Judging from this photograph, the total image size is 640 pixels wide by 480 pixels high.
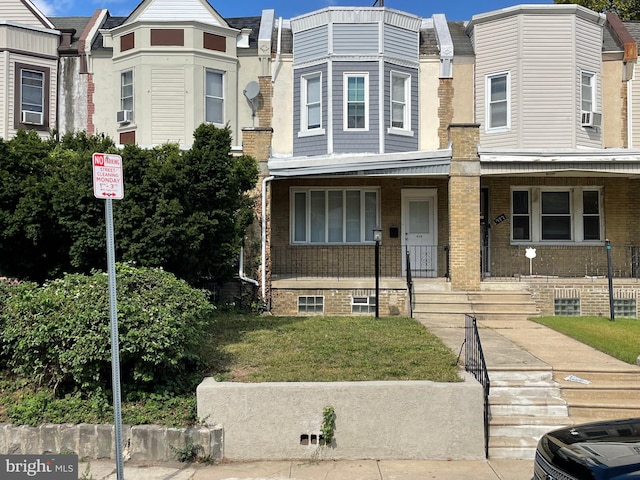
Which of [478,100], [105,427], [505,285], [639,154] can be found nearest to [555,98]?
[478,100]

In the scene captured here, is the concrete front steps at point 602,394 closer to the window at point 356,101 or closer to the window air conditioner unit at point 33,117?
the window at point 356,101

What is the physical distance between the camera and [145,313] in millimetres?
7043

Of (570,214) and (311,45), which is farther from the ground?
(311,45)

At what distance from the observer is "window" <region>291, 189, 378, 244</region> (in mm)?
17094

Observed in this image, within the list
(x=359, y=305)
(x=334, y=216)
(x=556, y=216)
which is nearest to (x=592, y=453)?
(x=359, y=305)

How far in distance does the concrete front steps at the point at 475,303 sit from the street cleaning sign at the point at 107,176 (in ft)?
28.8

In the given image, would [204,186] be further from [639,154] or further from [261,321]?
[639,154]

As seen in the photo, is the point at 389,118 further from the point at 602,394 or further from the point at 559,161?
the point at 602,394

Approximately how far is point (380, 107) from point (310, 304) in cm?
614

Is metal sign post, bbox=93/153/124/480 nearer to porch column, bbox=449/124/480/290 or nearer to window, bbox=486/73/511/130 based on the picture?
porch column, bbox=449/124/480/290

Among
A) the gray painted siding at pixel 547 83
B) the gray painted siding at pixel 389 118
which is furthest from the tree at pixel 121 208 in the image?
the gray painted siding at pixel 547 83

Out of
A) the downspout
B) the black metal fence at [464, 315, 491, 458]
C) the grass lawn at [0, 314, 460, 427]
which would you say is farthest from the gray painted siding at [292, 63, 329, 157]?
the black metal fence at [464, 315, 491, 458]

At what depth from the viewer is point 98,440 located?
21.5ft

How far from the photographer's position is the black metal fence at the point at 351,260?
16.7m
